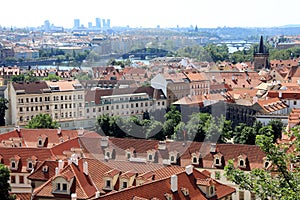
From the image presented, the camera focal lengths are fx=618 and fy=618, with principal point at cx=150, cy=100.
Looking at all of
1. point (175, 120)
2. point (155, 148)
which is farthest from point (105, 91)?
point (175, 120)

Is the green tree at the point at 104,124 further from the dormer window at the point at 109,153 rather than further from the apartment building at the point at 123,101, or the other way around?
the dormer window at the point at 109,153

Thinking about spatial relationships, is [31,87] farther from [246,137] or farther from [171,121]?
[246,137]

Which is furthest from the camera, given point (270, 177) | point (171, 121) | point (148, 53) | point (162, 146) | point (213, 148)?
point (171, 121)

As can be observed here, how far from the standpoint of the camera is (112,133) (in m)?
37.4

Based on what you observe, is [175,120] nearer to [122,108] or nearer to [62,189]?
[122,108]

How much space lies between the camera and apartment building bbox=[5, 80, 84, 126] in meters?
51.4

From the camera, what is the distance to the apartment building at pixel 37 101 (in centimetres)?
5144

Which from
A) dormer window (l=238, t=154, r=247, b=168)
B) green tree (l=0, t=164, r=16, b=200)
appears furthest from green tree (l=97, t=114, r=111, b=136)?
green tree (l=0, t=164, r=16, b=200)

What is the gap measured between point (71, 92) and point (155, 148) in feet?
76.0

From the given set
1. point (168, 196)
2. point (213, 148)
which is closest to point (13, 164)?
point (213, 148)

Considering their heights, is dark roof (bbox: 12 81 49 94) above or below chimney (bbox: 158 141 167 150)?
below

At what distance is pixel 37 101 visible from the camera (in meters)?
52.4

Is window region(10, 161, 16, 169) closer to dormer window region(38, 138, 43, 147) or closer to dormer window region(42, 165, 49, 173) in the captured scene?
dormer window region(42, 165, 49, 173)

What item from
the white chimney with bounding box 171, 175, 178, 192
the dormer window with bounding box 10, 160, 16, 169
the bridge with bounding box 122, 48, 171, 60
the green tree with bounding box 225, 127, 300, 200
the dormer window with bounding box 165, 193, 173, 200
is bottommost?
the dormer window with bounding box 10, 160, 16, 169
